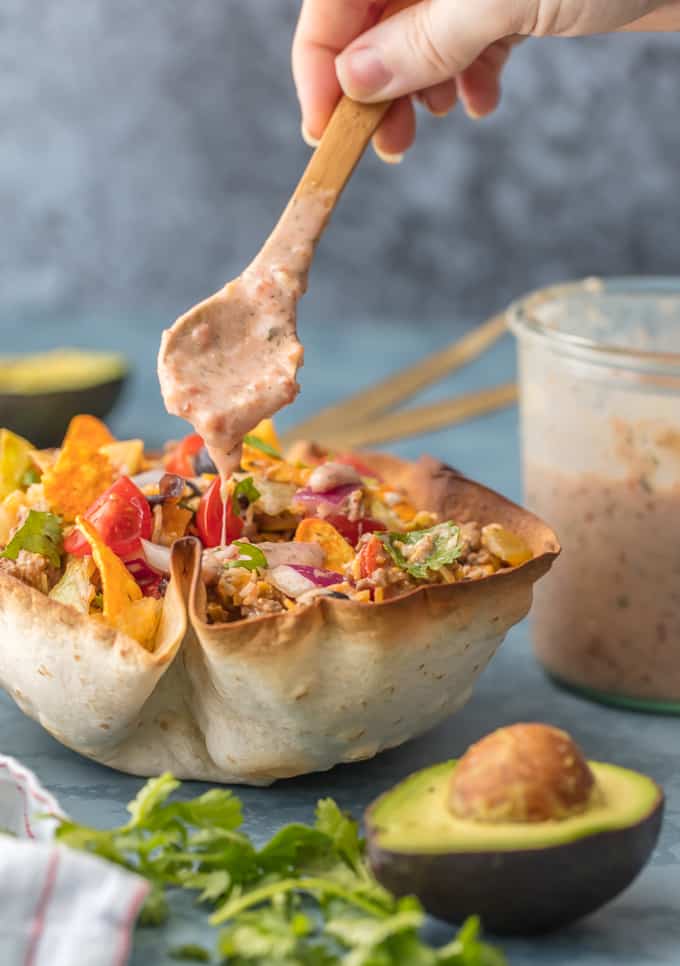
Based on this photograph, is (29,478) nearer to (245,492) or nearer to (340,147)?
(245,492)

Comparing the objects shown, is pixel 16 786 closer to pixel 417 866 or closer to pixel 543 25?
pixel 417 866

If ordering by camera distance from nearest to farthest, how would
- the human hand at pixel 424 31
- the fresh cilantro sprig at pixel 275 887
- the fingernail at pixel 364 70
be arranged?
1. the fresh cilantro sprig at pixel 275 887
2. the human hand at pixel 424 31
3. the fingernail at pixel 364 70

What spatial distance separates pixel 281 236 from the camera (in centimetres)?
252

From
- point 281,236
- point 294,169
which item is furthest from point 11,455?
point 294,169

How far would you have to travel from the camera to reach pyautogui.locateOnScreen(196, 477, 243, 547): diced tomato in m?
2.47

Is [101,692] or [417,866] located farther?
[101,692]

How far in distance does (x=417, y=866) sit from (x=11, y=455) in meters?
1.24

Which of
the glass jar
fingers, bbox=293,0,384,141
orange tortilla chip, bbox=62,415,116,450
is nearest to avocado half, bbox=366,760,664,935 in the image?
the glass jar

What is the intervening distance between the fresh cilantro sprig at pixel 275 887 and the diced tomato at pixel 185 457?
82 cm

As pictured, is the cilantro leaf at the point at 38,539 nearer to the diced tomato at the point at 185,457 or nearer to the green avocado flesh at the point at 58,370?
the diced tomato at the point at 185,457

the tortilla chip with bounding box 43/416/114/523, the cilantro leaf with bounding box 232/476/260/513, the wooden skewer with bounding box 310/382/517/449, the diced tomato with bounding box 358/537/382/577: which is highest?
the tortilla chip with bounding box 43/416/114/523

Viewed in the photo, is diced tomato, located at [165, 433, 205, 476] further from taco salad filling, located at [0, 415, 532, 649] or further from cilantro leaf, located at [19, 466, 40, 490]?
cilantro leaf, located at [19, 466, 40, 490]

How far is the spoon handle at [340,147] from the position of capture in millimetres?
2566

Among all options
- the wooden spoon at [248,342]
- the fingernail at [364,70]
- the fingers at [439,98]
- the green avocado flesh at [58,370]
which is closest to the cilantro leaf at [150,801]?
the wooden spoon at [248,342]
